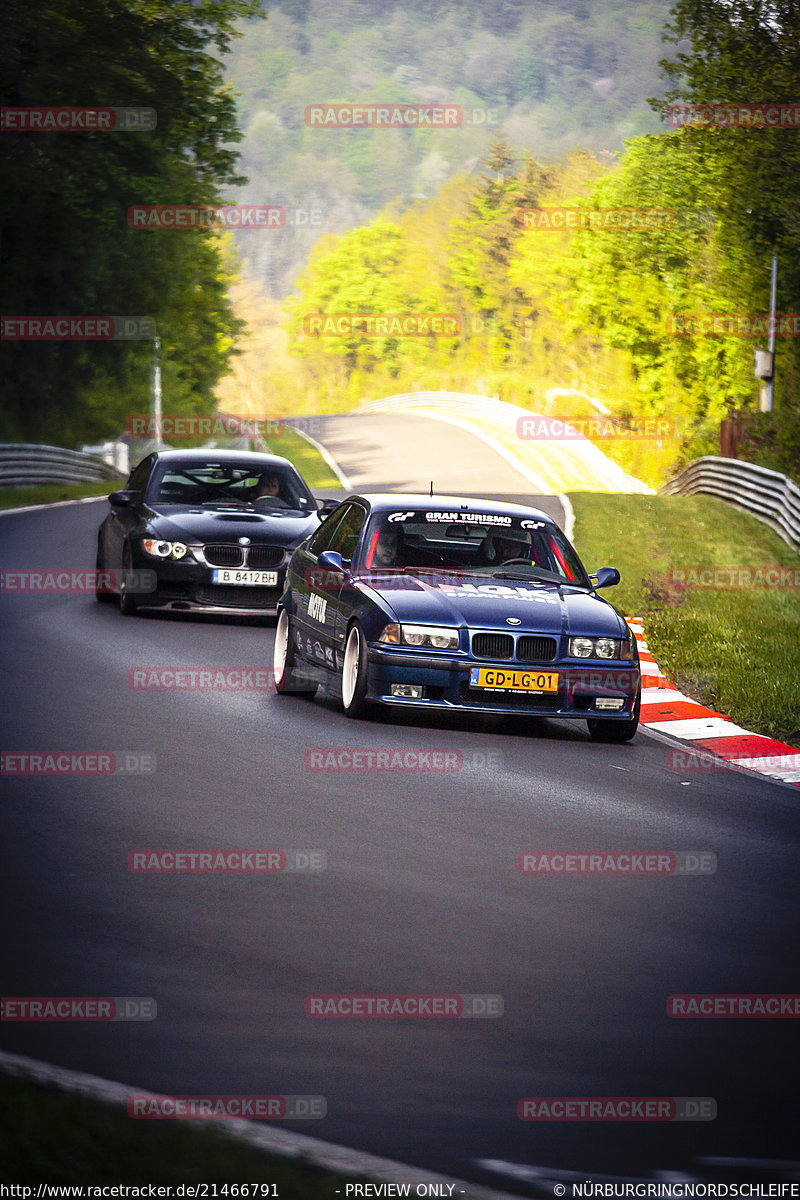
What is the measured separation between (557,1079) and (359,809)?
3753 mm

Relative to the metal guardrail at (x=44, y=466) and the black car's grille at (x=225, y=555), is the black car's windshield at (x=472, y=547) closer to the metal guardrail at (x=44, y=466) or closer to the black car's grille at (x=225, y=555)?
the black car's grille at (x=225, y=555)

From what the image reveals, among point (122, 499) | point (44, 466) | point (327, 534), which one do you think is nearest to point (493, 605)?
point (327, 534)

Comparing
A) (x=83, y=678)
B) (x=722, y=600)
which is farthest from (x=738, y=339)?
(x=83, y=678)

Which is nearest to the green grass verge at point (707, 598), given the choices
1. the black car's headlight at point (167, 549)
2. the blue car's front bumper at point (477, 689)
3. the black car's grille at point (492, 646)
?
the blue car's front bumper at point (477, 689)

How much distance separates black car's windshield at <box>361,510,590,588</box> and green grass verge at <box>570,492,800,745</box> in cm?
161

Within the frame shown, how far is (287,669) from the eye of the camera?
12406 millimetres

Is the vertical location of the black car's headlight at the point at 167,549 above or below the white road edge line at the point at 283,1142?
above

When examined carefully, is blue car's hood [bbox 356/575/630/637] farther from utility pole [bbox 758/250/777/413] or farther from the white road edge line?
utility pole [bbox 758/250/777/413]

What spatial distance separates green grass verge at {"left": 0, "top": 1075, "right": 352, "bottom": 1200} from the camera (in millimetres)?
3779

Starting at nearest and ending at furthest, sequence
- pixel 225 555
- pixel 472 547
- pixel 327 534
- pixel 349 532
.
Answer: pixel 472 547 → pixel 349 532 → pixel 327 534 → pixel 225 555

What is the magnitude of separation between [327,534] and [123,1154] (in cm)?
921

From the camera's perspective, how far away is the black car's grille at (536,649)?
10844 mm

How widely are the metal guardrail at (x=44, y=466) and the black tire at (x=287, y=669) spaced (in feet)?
90.0

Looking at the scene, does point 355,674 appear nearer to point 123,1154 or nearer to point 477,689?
point 477,689
